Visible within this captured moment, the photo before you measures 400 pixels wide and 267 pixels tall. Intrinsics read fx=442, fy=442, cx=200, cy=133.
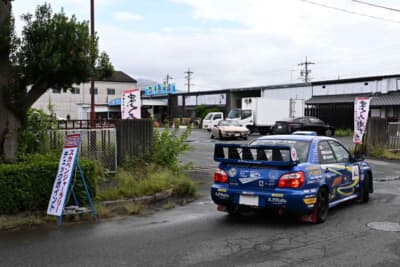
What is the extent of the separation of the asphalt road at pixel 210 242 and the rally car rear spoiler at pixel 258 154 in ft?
3.54

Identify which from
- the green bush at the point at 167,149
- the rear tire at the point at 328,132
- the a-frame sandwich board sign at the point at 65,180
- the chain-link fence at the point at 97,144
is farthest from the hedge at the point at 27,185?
the rear tire at the point at 328,132

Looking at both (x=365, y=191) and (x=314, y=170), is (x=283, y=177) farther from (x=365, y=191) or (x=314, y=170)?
(x=365, y=191)

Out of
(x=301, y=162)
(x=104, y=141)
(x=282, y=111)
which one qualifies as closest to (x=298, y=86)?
(x=282, y=111)

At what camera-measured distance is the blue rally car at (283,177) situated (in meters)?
7.13

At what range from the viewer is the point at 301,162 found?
7461 mm

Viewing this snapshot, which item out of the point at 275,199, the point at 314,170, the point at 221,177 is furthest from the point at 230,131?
the point at 275,199

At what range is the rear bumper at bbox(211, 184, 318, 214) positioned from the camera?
7043 mm

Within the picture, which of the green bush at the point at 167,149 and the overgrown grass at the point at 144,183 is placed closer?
the overgrown grass at the point at 144,183

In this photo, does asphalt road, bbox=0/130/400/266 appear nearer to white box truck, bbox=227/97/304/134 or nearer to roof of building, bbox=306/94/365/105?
white box truck, bbox=227/97/304/134

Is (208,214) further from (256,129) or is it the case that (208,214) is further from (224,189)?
(256,129)

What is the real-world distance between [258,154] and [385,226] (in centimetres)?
245

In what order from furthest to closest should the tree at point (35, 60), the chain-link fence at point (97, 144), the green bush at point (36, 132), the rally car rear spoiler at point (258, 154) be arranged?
1. the chain-link fence at point (97, 144)
2. the green bush at point (36, 132)
3. the tree at point (35, 60)
4. the rally car rear spoiler at point (258, 154)

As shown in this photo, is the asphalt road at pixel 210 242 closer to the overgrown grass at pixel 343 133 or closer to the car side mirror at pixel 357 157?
the car side mirror at pixel 357 157

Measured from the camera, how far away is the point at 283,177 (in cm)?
717
